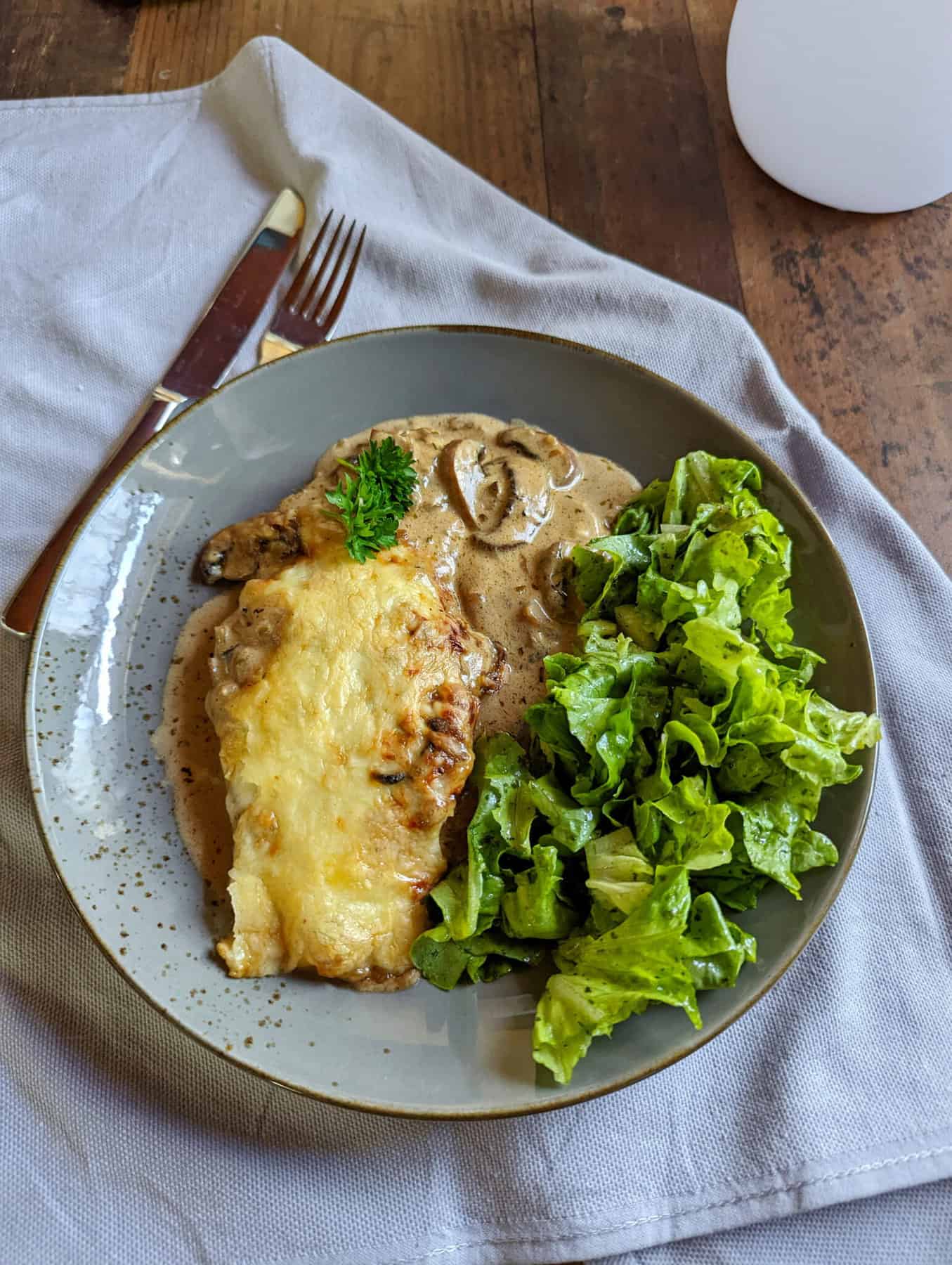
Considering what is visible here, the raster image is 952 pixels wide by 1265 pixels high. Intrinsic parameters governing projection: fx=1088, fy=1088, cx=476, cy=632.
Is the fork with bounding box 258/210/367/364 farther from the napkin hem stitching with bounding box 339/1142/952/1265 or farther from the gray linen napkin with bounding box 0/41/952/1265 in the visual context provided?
the napkin hem stitching with bounding box 339/1142/952/1265

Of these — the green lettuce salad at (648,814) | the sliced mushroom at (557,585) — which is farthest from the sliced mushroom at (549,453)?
the green lettuce salad at (648,814)

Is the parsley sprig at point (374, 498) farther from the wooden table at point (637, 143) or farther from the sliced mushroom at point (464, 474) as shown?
the wooden table at point (637, 143)

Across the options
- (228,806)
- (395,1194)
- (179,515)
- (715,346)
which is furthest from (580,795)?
(715,346)

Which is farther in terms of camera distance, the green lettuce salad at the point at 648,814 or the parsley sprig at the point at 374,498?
the parsley sprig at the point at 374,498

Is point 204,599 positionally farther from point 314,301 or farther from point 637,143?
point 637,143

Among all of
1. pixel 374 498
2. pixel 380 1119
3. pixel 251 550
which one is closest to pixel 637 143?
pixel 374 498

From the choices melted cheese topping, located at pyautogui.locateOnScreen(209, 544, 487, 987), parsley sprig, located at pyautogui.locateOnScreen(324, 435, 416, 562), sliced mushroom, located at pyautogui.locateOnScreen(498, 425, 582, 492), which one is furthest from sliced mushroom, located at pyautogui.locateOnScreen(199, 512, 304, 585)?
sliced mushroom, located at pyautogui.locateOnScreen(498, 425, 582, 492)
